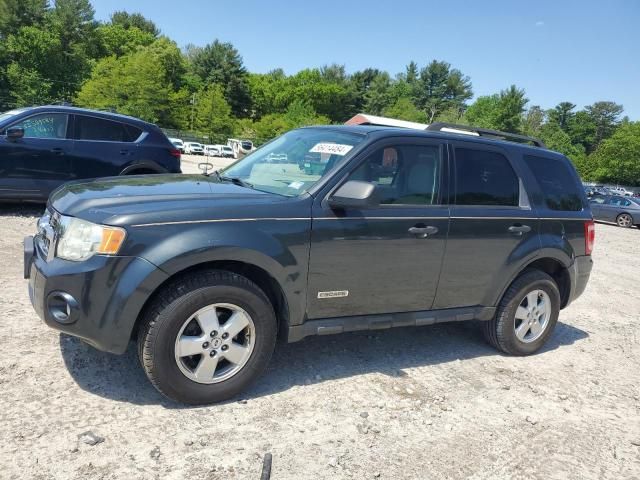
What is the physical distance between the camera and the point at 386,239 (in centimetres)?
372

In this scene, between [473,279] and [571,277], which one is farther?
[571,277]

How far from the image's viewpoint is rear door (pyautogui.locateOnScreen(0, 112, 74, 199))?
7762 mm

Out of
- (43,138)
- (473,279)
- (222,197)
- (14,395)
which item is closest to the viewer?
(14,395)

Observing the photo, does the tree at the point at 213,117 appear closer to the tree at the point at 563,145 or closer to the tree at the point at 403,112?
the tree at the point at 403,112

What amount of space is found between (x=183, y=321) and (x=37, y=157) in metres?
6.25

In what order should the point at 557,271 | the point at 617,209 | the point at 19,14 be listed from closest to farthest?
the point at 557,271, the point at 617,209, the point at 19,14

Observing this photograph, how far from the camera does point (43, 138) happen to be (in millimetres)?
7973

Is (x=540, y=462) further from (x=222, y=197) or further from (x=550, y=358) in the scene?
(x=222, y=197)

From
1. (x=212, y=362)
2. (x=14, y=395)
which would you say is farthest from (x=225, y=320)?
(x=14, y=395)

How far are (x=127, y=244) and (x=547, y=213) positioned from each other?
11.9 feet

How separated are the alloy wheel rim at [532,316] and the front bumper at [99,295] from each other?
328cm

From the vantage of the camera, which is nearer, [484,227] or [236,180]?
[236,180]

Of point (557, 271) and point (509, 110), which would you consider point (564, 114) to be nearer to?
point (509, 110)

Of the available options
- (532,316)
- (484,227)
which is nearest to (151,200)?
(484,227)
